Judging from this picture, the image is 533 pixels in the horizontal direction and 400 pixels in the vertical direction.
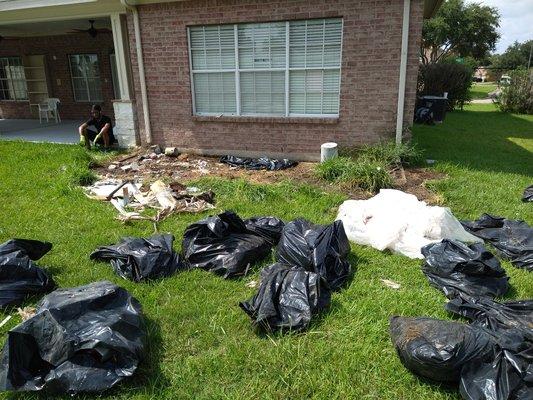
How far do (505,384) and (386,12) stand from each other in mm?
6214

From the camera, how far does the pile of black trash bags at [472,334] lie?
2.10m

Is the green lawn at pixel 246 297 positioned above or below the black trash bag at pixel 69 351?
below

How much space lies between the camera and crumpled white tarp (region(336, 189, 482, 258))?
4.02 m

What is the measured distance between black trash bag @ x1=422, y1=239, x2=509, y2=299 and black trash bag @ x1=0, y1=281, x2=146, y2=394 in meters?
2.44

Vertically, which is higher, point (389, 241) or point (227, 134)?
point (227, 134)

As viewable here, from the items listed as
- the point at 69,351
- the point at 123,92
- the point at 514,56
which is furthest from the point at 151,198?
the point at 514,56

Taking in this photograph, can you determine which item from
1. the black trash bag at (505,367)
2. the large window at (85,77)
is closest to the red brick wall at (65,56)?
the large window at (85,77)

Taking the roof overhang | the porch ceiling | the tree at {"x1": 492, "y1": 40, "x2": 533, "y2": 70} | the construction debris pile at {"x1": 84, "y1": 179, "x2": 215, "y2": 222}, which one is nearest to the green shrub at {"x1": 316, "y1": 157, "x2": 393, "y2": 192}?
the construction debris pile at {"x1": 84, "y1": 179, "x2": 215, "y2": 222}

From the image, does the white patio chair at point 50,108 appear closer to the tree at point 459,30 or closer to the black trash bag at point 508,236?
the black trash bag at point 508,236

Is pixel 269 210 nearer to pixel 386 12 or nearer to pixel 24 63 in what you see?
pixel 386 12

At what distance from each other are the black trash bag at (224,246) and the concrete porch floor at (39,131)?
7.52 m

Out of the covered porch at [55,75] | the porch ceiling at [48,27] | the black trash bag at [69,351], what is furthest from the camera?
the covered porch at [55,75]

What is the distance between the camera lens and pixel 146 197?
18.7 feet

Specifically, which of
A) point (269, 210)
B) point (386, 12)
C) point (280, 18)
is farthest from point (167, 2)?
point (269, 210)
